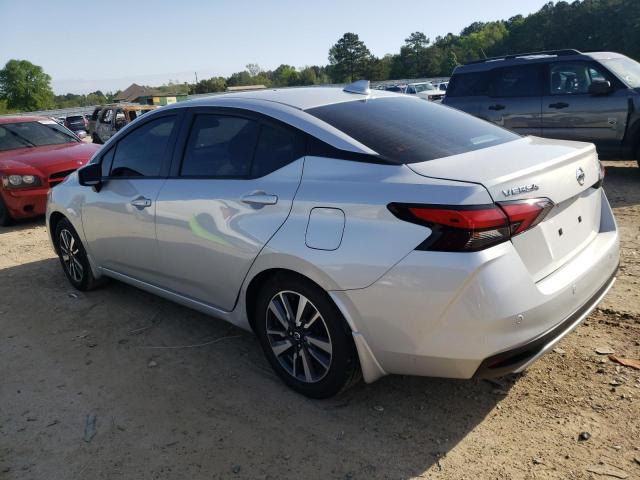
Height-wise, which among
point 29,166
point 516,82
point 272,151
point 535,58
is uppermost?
point 535,58

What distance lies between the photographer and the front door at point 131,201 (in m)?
3.81

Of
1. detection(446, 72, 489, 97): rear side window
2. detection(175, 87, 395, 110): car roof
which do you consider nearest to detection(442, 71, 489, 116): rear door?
detection(446, 72, 489, 97): rear side window

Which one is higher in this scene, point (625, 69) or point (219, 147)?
point (625, 69)

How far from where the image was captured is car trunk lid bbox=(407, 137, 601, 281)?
239 cm

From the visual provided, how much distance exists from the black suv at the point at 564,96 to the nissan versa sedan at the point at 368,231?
5.37 metres

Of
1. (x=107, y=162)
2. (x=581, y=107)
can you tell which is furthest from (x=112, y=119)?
(x=107, y=162)

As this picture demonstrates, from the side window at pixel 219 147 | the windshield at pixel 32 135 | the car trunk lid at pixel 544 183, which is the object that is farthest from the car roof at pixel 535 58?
the windshield at pixel 32 135

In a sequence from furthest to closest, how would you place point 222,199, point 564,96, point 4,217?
point 4,217 → point 564,96 → point 222,199

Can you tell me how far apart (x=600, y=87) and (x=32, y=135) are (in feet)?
30.9

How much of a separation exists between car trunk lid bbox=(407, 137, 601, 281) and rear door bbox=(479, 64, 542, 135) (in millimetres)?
5919

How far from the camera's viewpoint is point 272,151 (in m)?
3.09

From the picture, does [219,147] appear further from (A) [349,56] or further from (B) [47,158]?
(A) [349,56]

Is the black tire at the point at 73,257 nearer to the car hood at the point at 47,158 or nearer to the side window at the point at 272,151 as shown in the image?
the side window at the point at 272,151

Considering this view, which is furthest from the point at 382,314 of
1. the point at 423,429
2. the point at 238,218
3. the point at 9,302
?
the point at 9,302
